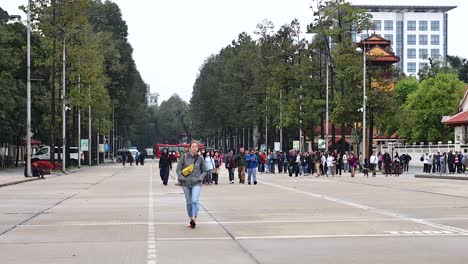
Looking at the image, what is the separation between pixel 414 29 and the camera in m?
186

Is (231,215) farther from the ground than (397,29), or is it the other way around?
(397,29)

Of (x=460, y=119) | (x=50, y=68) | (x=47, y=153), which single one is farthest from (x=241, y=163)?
(x=460, y=119)

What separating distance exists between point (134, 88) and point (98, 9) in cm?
1650

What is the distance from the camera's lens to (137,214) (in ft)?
66.1

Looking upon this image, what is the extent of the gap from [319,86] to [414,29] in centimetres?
11453

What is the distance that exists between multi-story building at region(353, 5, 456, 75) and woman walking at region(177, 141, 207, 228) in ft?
562

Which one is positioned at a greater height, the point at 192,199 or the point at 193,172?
the point at 193,172

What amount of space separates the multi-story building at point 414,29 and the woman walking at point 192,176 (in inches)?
6748

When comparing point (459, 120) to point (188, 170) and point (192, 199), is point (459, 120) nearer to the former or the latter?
point (188, 170)

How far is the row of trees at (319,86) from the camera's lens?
69.1 meters

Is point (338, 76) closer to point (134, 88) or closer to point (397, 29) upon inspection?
point (134, 88)

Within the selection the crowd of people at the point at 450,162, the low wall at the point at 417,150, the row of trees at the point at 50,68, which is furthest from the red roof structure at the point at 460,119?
the row of trees at the point at 50,68

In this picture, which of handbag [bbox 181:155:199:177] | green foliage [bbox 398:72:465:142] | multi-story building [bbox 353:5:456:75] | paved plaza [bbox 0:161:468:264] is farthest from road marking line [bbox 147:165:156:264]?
multi-story building [bbox 353:5:456:75]

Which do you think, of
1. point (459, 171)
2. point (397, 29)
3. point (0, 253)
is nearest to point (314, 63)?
point (459, 171)
